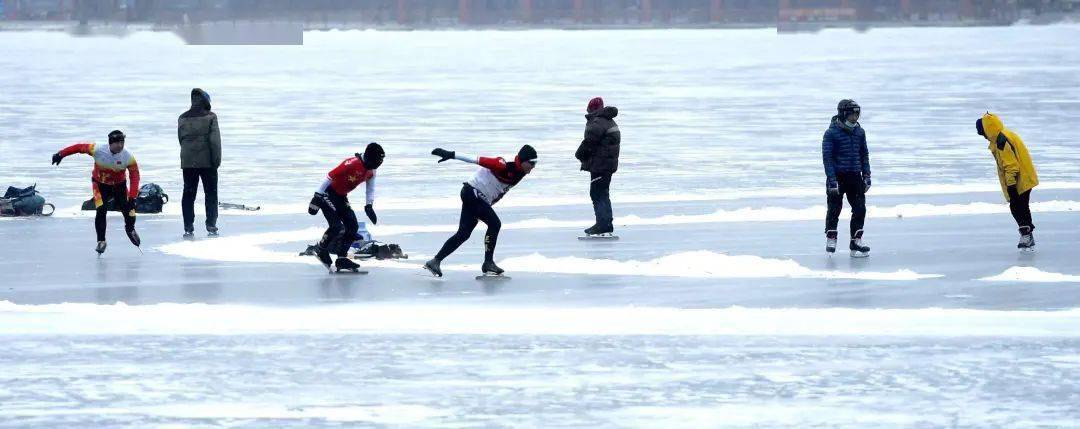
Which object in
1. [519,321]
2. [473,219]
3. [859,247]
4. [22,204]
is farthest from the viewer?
[22,204]

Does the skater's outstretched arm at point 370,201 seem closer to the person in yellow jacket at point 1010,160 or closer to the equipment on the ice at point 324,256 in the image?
the equipment on the ice at point 324,256

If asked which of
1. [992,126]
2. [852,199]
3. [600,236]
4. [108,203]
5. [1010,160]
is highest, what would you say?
[992,126]

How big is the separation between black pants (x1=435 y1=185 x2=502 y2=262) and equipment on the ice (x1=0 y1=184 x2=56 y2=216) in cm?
672

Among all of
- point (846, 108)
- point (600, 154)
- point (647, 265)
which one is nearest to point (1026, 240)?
point (846, 108)

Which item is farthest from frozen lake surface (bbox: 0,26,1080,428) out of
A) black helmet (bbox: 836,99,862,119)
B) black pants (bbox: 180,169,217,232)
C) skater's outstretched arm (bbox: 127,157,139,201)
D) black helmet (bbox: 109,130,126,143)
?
black helmet (bbox: 836,99,862,119)

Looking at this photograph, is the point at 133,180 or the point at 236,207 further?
the point at 236,207

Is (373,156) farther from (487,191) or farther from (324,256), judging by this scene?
(324,256)

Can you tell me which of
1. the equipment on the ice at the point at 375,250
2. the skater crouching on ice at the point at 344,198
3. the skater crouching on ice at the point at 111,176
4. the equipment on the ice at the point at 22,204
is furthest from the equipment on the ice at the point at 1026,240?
the equipment on the ice at the point at 22,204

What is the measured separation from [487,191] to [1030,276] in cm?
421

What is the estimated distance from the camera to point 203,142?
1678cm

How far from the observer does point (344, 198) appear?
45.2 feet

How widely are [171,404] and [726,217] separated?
10.00m

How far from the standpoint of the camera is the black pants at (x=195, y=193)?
1681cm

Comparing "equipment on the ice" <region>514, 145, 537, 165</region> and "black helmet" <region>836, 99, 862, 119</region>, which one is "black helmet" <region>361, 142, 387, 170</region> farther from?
"black helmet" <region>836, 99, 862, 119</region>
